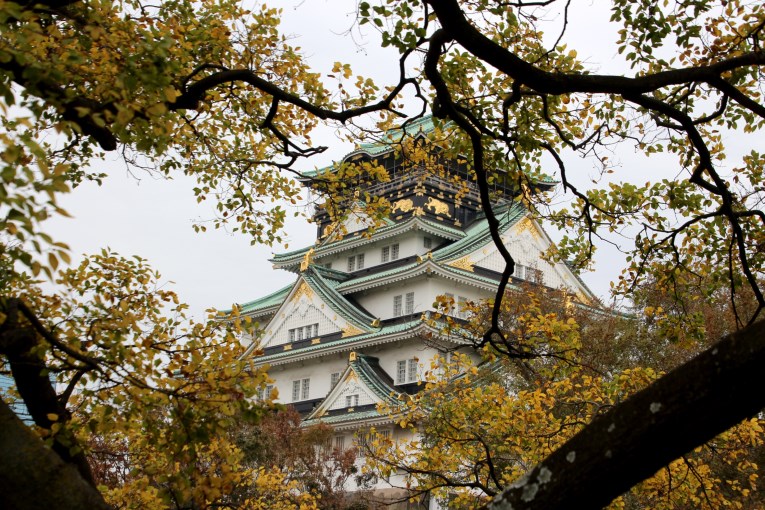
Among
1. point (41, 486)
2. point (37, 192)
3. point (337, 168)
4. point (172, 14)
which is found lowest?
point (41, 486)

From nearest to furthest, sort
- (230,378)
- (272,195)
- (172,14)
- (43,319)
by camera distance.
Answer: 1. (230,378)
2. (43,319)
3. (172,14)
4. (272,195)

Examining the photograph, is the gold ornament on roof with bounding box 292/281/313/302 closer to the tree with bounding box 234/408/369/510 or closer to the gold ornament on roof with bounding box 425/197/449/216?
the gold ornament on roof with bounding box 425/197/449/216

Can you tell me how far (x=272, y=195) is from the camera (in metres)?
12.8

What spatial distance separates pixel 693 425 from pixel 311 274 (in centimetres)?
4394

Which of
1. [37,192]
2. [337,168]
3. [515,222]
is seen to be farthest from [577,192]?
[515,222]

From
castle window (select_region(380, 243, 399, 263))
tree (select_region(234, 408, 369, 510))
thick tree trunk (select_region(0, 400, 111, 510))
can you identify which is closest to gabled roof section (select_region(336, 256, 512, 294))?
castle window (select_region(380, 243, 399, 263))

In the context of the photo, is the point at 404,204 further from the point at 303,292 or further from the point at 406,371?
the point at 406,371

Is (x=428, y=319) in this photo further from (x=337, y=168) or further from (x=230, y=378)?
(x=230, y=378)

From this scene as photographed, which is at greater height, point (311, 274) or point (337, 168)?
point (311, 274)

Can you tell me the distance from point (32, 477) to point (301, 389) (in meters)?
44.1

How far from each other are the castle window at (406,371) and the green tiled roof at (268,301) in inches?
442

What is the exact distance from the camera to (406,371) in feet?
141

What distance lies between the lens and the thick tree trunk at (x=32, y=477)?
163 inches

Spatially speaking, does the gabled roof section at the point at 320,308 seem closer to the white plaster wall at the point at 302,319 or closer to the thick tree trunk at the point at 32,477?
the white plaster wall at the point at 302,319
